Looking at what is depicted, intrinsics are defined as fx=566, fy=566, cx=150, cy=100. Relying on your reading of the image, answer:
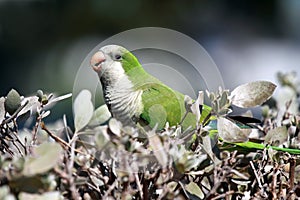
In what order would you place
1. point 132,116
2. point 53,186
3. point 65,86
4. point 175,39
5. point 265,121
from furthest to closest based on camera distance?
point 65,86
point 175,39
point 132,116
point 265,121
point 53,186

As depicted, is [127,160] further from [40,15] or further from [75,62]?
[40,15]

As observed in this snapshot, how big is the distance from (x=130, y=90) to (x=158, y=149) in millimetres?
490

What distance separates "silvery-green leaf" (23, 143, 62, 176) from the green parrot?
37 centimetres

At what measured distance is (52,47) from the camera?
5.07m

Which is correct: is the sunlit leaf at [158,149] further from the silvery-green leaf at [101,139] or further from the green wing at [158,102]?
the green wing at [158,102]

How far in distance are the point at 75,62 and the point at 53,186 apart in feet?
14.5

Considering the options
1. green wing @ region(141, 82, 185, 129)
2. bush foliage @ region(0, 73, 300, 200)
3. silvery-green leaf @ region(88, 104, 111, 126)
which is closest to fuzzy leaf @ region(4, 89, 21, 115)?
bush foliage @ region(0, 73, 300, 200)

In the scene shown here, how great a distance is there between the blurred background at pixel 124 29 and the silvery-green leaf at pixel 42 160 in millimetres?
3982

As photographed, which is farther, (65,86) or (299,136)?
(65,86)

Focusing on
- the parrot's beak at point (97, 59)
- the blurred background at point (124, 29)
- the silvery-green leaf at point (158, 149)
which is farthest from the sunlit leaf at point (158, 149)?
the blurred background at point (124, 29)

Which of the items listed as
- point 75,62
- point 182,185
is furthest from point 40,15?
point 182,185

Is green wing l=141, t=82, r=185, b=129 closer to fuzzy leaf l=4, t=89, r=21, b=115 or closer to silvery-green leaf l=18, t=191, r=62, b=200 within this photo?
fuzzy leaf l=4, t=89, r=21, b=115

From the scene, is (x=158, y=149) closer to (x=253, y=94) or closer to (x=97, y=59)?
(x=253, y=94)

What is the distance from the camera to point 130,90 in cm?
104
